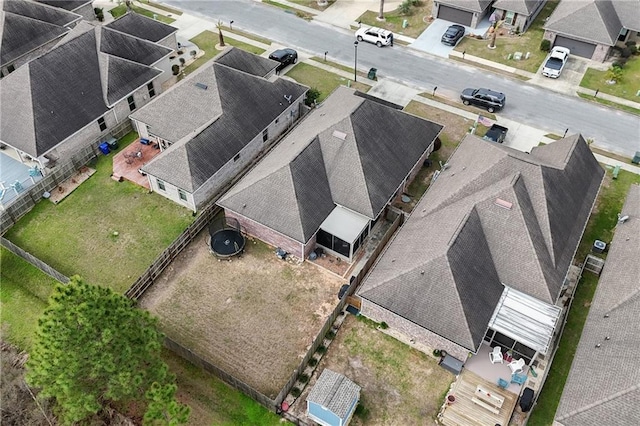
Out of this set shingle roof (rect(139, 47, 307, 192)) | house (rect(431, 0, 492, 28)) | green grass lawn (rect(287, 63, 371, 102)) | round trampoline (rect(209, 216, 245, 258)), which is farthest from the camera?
house (rect(431, 0, 492, 28))

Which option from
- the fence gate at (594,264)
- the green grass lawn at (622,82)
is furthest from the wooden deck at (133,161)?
the green grass lawn at (622,82)

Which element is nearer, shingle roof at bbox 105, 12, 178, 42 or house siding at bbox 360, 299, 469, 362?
house siding at bbox 360, 299, 469, 362

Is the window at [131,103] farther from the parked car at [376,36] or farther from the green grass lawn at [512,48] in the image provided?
the green grass lawn at [512,48]

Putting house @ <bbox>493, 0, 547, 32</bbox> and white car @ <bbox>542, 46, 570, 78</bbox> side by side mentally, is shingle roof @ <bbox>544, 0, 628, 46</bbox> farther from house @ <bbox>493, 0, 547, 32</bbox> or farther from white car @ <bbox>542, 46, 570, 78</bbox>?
house @ <bbox>493, 0, 547, 32</bbox>

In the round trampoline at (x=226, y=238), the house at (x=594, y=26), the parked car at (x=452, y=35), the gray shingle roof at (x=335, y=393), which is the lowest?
the round trampoline at (x=226, y=238)


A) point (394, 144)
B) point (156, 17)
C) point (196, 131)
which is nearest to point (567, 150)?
point (394, 144)

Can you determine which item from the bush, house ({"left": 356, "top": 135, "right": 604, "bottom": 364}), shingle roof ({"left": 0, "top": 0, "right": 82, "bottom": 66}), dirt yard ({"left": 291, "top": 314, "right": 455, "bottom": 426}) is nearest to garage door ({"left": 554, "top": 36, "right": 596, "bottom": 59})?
the bush
